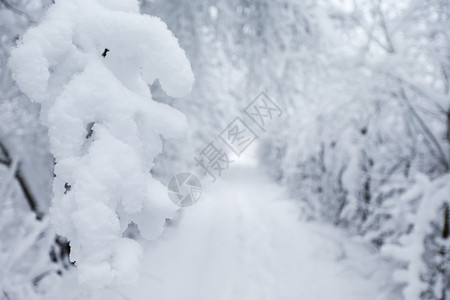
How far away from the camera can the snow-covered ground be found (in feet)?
13.1

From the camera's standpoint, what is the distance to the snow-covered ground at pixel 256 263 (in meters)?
4.01

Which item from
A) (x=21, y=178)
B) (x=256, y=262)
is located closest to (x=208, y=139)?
(x=256, y=262)

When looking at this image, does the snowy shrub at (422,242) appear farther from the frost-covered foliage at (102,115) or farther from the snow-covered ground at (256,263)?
the frost-covered foliage at (102,115)

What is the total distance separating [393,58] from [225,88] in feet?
12.2

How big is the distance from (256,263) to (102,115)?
174 inches

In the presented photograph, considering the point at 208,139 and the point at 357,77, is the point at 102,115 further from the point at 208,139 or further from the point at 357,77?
the point at 208,139

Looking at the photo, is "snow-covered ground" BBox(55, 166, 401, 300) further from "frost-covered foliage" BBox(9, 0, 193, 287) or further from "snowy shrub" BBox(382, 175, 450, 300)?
"frost-covered foliage" BBox(9, 0, 193, 287)

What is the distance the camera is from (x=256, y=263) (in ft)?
16.2

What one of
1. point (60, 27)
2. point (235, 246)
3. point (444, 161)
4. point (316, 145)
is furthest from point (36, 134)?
point (316, 145)

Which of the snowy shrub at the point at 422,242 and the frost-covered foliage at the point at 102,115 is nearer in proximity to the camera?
the frost-covered foliage at the point at 102,115

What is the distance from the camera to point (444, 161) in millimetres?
2951

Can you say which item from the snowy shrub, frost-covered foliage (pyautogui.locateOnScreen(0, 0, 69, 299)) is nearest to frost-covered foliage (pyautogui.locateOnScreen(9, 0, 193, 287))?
frost-covered foliage (pyautogui.locateOnScreen(0, 0, 69, 299))

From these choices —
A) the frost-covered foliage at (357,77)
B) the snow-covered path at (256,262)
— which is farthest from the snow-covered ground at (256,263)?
the frost-covered foliage at (357,77)

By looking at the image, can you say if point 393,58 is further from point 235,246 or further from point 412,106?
point 235,246
